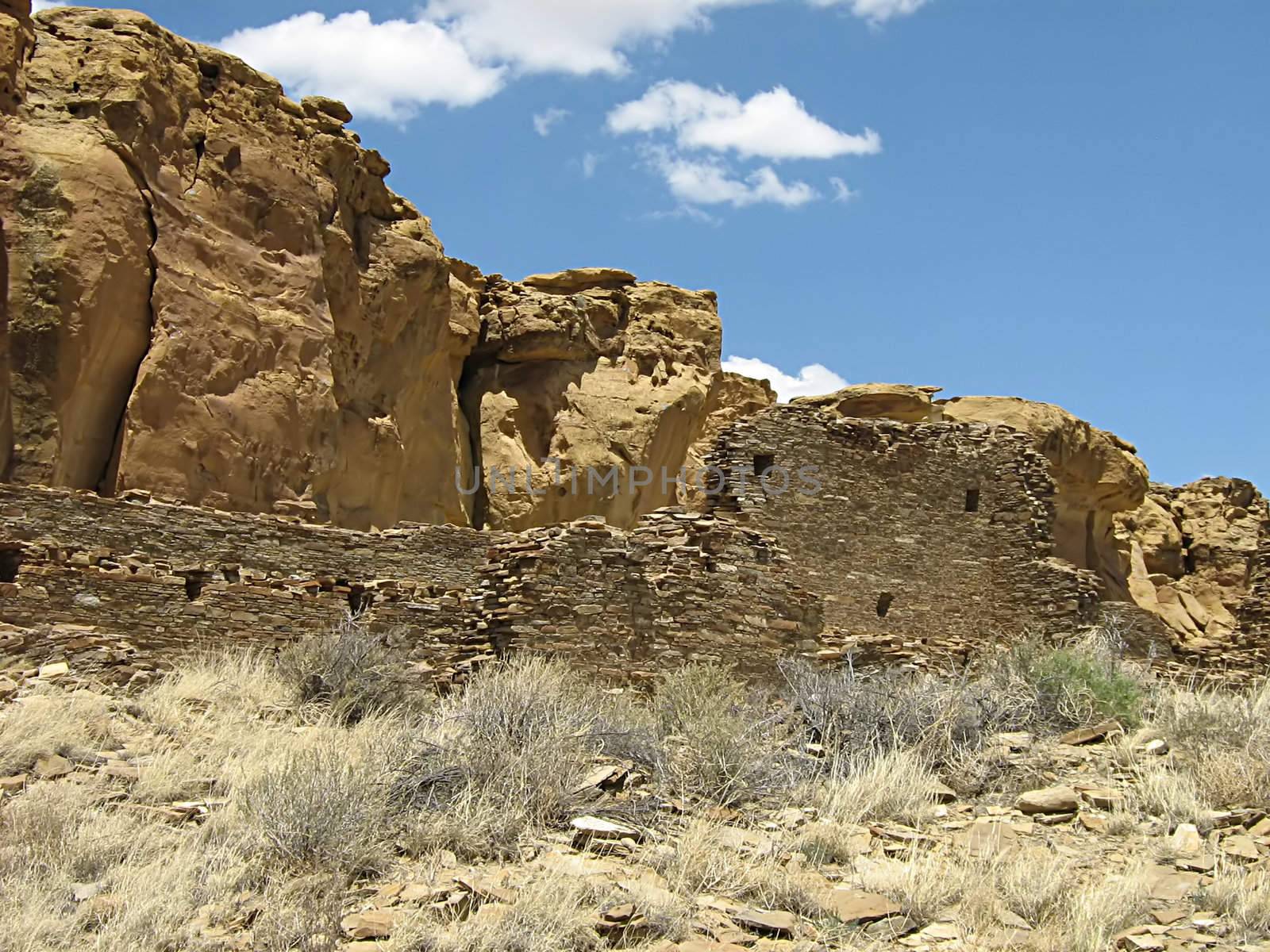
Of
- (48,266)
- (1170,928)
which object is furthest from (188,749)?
(48,266)

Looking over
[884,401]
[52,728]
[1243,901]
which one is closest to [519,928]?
[1243,901]

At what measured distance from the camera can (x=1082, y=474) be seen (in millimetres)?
32656

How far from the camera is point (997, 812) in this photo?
31.0ft

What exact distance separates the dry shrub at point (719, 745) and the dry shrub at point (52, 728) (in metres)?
3.80

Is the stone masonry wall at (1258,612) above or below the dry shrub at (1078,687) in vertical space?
above

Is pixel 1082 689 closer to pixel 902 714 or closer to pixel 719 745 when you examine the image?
pixel 902 714

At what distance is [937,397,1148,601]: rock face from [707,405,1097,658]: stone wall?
1096cm

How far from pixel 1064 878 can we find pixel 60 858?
5.42 meters

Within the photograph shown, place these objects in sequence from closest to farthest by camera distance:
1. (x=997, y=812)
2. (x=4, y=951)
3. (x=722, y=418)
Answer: (x=4, y=951)
(x=997, y=812)
(x=722, y=418)

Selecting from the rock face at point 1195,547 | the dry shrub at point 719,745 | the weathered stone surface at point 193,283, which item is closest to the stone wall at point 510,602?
the dry shrub at point 719,745

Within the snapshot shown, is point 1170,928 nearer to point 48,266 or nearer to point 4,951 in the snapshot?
point 4,951

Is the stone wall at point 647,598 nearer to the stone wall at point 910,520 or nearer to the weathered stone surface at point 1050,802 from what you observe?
the weathered stone surface at point 1050,802

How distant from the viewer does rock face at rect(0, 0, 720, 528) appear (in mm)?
20000

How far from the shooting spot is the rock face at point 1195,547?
35.4 m
